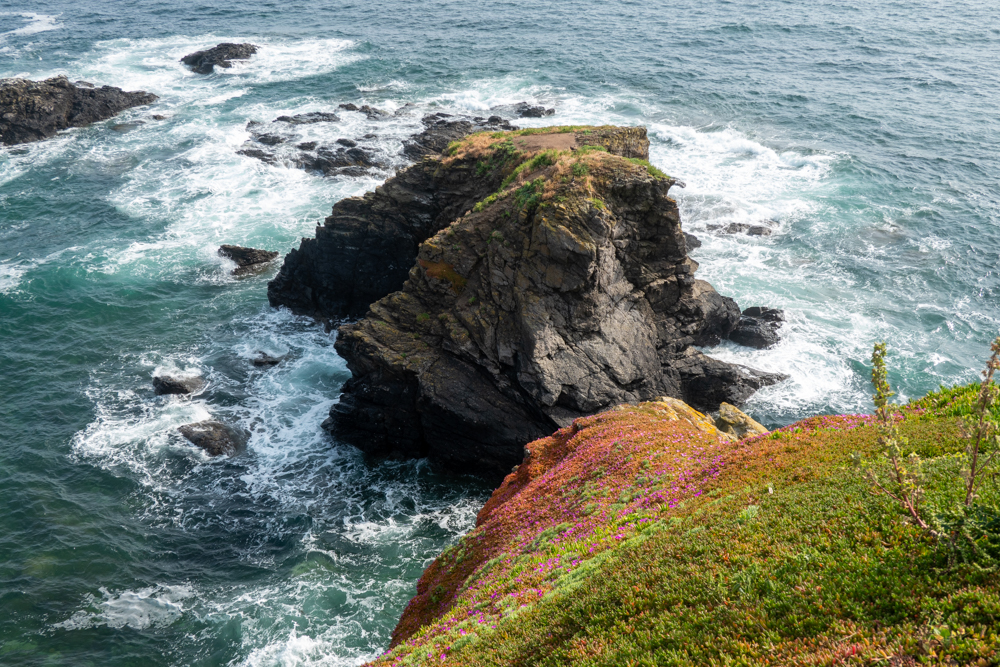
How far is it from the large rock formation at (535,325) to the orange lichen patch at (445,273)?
0.05 meters

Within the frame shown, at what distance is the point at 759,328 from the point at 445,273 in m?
20.8

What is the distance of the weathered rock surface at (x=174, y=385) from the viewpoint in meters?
37.5

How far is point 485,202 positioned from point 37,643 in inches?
1085

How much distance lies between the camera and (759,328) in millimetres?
40031

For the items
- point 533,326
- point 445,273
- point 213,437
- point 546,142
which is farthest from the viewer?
point 546,142

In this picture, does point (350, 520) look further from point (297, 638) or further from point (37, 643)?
point (37, 643)

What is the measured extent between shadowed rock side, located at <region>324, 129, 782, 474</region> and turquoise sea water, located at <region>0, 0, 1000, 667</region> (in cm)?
293

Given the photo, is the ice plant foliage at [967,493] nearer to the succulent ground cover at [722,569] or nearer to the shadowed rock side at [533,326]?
the succulent ground cover at [722,569]

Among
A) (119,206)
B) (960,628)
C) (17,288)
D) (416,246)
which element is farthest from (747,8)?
(960,628)

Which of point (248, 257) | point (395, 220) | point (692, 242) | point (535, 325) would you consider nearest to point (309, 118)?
point (248, 257)

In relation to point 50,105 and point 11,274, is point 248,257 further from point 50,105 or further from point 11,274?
point 50,105

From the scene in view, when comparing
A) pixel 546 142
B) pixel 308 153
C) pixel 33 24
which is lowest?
pixel 308 153

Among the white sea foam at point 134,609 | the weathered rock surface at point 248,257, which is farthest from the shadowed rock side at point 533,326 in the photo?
the weathered rock surface at point 248,257

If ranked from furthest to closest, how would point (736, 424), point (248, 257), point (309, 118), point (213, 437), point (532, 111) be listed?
1. point (532, 111)
2. point (309, 118)
3. point (248, 257)
4. point (213, 437)
5. point (736, 424)
